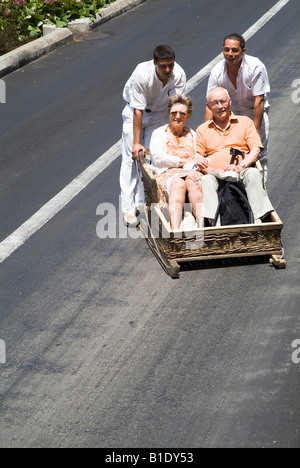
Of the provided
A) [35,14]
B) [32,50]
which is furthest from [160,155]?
[35,14]

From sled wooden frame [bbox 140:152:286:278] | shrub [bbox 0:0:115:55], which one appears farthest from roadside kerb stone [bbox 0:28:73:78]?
sled wooden frame [bbox 140:152:286:278]

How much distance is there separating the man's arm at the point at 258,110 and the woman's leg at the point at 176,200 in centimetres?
120

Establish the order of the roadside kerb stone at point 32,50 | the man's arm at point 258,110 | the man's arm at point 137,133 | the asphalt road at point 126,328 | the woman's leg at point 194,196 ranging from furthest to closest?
the roadside kerb stone at point 32,50
the man's arm at point 258,110
the man's arm at point 137,133
the woman's leg at point 194,196
the asphalt road at point 126,328

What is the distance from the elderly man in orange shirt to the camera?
7828 millimetres

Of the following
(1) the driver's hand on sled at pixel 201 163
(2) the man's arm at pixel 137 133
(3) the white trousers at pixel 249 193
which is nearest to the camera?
(3) the white trousers at pixel 249 193

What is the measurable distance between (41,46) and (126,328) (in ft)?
34.4

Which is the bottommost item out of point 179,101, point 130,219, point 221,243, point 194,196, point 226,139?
point 130,219

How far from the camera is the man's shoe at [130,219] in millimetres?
8789

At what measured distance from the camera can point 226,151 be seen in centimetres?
835

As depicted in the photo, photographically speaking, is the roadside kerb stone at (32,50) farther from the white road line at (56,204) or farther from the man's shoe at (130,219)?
the man's shoe at (130,219)

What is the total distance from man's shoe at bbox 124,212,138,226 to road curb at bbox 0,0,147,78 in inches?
269

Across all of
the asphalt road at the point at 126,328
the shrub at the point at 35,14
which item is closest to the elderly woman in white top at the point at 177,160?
the asphalt road at the point at 126,328

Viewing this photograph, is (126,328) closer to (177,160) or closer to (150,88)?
(177,160)

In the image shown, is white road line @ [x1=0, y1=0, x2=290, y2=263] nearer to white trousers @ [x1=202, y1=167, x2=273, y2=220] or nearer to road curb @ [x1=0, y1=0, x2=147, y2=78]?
white trousers @ [x1=202, y1=167, x2=273, y2=220]
